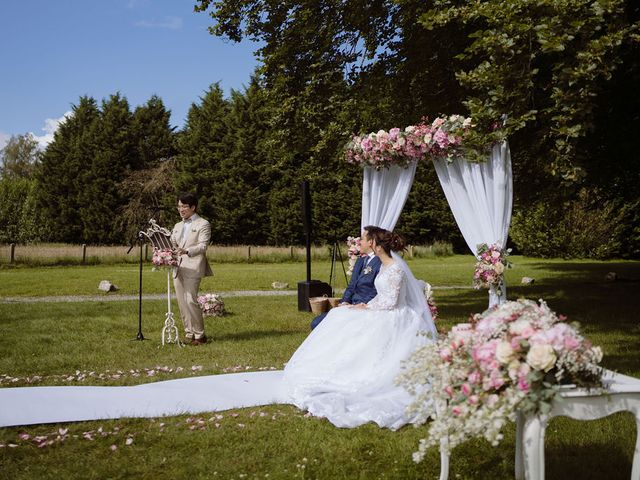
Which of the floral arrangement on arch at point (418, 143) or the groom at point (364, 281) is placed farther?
the floral arrangement on arch at point (418, 143)

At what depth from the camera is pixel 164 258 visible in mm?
8555

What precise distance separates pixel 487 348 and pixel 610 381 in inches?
37.7

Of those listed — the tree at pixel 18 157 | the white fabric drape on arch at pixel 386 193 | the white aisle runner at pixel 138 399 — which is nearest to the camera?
the white aisle runner at pixel 138 399

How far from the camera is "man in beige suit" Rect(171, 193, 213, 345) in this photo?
8.87 meters

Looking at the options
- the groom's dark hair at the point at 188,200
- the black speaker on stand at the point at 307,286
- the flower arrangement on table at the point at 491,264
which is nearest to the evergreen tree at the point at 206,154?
the black speaker on stand at the point at 307,286

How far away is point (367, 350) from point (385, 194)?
284 centimetres

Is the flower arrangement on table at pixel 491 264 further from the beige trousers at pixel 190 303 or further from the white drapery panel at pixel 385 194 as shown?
the beige trousers at pixel 190 303

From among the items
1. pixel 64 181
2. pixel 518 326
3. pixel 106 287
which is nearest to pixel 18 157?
pixel 64 181

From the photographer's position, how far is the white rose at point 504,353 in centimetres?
284

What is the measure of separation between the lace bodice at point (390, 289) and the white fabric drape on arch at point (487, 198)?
1.30 meters

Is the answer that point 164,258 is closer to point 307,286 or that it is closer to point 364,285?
point 364,285

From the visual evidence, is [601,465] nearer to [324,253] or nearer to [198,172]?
[324,253]

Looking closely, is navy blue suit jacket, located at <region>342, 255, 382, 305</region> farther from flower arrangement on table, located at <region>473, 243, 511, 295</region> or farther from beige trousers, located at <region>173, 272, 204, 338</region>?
beige trousers, located at <region>173, 272, 204, 338</region>

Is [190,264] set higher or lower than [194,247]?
lower
